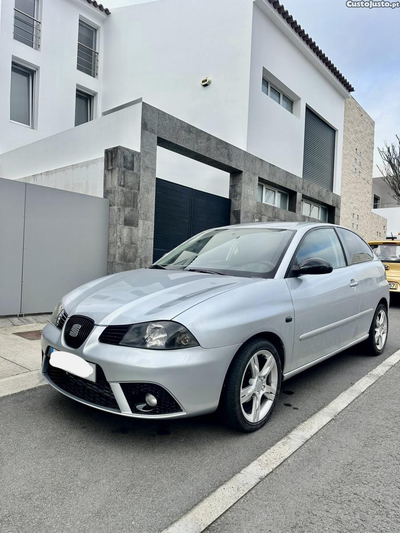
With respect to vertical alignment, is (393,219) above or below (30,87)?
below

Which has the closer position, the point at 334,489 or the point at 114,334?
the point at 334,489

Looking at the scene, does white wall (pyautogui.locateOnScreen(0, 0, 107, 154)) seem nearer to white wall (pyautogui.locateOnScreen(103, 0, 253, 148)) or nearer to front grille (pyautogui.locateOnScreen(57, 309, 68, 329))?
white wall (pyautogui.locateOnScreen(103, 0, 253, 148))

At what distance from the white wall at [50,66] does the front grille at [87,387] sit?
11184 millimetres

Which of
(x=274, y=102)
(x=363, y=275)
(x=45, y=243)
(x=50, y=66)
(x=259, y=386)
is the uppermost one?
(x=50, y=66)

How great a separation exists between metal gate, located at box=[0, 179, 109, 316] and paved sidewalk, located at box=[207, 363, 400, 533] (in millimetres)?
5048

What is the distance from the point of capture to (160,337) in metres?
2.45

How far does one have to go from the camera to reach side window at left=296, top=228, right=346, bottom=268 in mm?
3666

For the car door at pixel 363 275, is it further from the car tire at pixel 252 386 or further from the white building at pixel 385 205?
the white building at pixel 385 205

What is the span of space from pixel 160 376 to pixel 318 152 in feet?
49.7

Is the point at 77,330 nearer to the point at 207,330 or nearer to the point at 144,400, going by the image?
the point at 144,400

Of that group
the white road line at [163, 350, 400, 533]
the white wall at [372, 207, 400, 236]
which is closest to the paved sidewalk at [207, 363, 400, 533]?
the white road line at [163, 350, 400, 533]

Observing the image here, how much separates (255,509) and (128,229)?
5930mm

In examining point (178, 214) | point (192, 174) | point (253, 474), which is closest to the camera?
point (253, 474)

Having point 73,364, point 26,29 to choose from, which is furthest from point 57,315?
point 26,29
